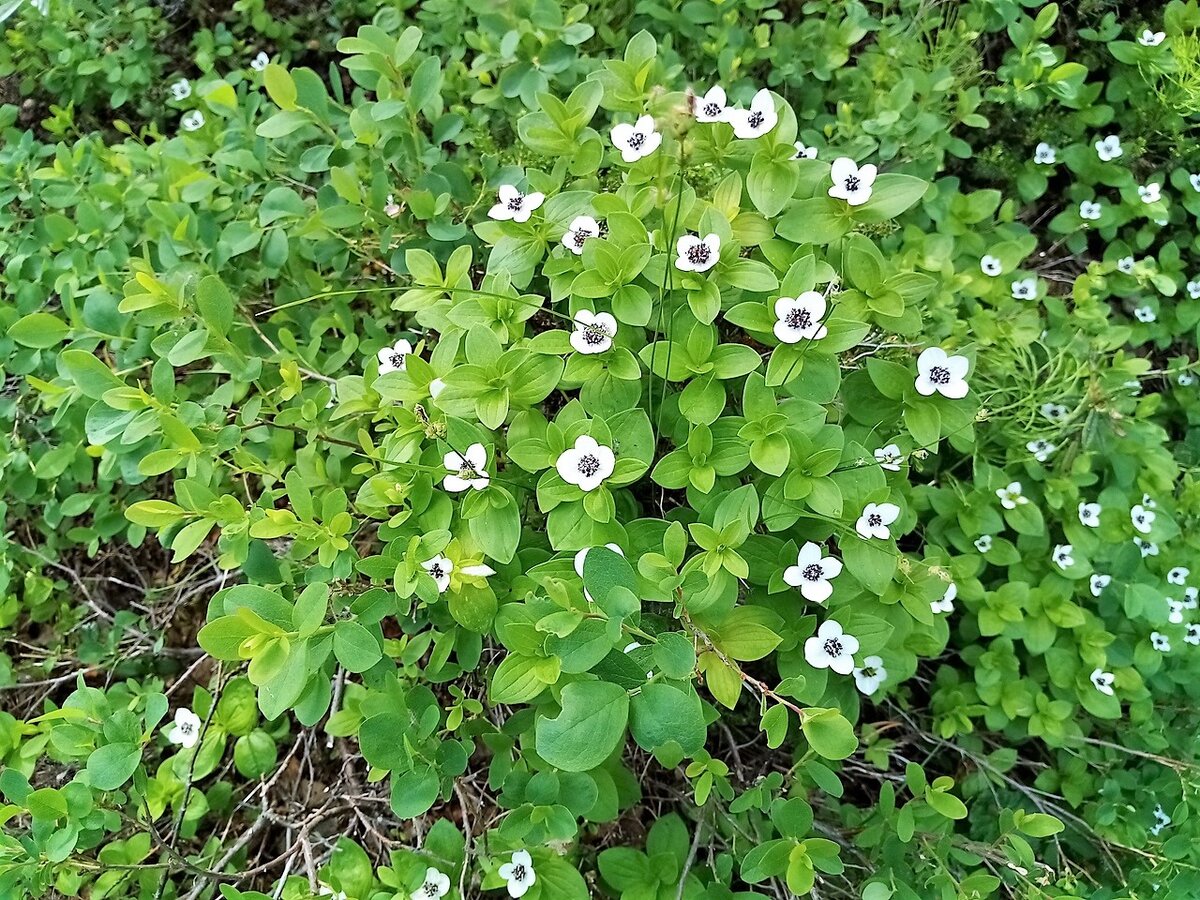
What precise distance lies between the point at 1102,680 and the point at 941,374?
1051 mm

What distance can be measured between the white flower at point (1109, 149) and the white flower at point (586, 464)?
2166 millimetres

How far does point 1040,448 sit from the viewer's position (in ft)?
7.32

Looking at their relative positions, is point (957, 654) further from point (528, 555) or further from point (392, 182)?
point (392, 182)


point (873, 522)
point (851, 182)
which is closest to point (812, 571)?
point (873, 522)

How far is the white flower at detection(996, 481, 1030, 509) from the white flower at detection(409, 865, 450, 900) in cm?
164

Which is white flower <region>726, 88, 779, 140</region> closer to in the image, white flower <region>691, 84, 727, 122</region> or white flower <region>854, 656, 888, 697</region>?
white flower <region>691, 84, 727, 122</region>

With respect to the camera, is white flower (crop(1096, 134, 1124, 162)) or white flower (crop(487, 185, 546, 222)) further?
white flower (crop(1096, 134, 1124, 162))

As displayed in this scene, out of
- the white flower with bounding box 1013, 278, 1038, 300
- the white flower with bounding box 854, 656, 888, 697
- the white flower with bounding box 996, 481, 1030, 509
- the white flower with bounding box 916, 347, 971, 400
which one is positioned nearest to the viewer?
the white flower with bounding box 916, 347, 971, 400

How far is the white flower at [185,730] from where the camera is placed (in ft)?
6.46

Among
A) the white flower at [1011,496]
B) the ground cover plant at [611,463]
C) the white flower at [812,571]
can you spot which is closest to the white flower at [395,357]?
the ground cover plant at [611,463]

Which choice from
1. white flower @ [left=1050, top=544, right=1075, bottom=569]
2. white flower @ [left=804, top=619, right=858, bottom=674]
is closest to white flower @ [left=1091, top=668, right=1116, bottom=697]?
white flower @ [left=1050, top=544, right=1075, bottom=569]

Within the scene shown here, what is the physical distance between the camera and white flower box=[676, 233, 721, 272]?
1.57m

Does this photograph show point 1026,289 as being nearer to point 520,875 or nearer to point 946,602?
point 946,602

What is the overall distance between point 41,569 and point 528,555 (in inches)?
68.9
